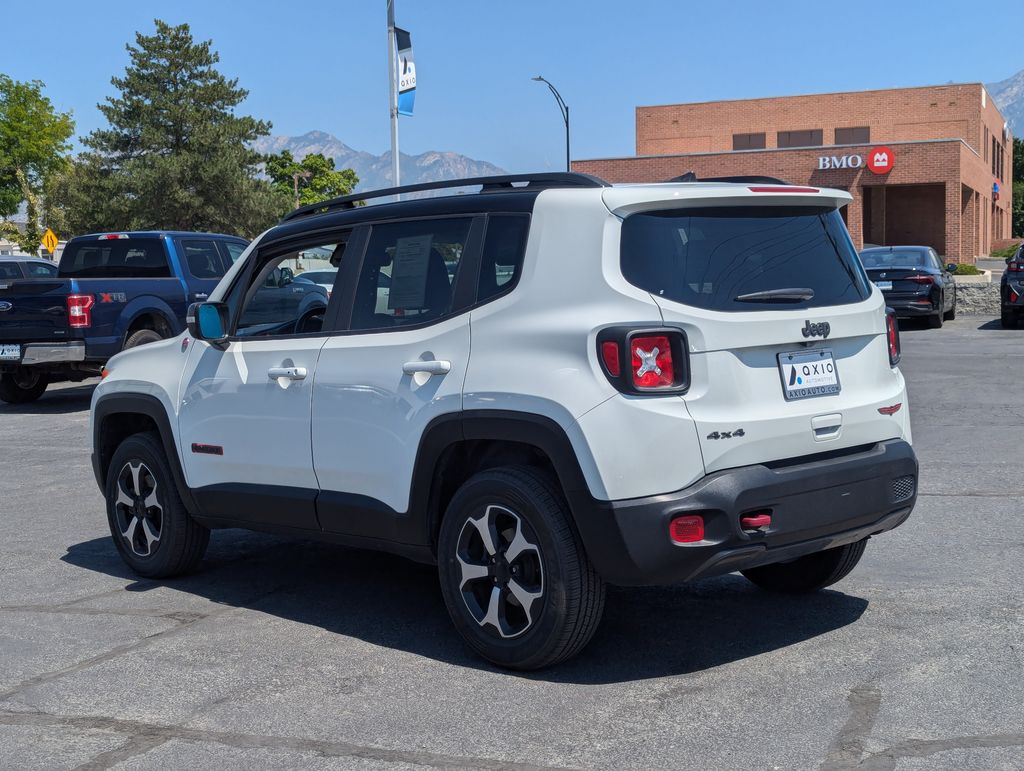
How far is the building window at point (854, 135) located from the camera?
67812 millimetres

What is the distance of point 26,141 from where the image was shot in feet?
217

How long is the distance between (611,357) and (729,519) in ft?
2.38

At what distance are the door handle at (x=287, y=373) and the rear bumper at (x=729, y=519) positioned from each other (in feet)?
5.64

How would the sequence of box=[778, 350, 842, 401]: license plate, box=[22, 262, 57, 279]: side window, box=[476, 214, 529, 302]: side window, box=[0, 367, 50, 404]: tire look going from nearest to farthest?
box=[778, 350, 842, 401]: license plate < box=[476, 214, 529, 302]: side window < box=[0, 367, 50, 404]: tire < box=[22, 262, 57, 279]: side window

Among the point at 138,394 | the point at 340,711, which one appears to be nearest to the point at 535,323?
the point at 340,711

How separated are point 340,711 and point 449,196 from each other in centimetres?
226

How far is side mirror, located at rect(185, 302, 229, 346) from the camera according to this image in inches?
241

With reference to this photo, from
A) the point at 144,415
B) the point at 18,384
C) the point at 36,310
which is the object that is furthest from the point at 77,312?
the point at 144,415

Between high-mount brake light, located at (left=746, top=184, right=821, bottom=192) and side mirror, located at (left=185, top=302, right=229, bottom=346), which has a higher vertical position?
high-mount brake light, located at (left=746, top=184, right=821, bottom=192)

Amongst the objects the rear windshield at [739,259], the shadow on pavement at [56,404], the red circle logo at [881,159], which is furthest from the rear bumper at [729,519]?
the red circle logo at [881,159]

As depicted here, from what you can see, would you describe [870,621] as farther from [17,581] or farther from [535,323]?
[17,581]

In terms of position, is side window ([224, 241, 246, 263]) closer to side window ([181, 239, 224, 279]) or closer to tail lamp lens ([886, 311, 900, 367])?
side window ([181, 239, 224, 279])

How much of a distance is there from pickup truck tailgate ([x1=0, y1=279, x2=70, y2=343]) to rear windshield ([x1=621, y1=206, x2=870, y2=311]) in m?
11.5

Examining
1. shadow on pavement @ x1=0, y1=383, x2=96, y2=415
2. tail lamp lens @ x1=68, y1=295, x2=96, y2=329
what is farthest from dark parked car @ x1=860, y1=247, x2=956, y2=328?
tail lamp lens @ x1=68, y1=295, x2=96, y2=329
